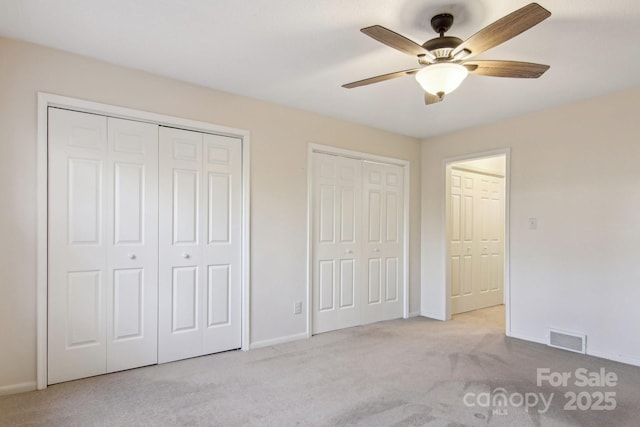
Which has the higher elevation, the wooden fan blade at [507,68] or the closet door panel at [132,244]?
the wooden fan blade at [507,68]

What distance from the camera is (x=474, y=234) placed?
532cm

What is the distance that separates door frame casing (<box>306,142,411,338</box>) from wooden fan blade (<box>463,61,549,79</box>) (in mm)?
2056

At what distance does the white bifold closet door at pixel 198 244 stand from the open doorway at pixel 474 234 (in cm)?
275

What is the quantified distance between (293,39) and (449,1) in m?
0.97

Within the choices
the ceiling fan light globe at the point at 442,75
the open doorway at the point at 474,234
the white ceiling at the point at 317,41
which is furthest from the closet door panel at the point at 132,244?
the open doorway at the point at 474,234

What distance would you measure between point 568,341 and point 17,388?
4.53 metres

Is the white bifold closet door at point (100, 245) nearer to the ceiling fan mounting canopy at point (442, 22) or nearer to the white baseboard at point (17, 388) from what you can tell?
the white baseboard at point (17, 388)

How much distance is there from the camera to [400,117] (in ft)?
13.6

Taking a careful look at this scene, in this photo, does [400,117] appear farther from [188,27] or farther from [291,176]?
[188,27]

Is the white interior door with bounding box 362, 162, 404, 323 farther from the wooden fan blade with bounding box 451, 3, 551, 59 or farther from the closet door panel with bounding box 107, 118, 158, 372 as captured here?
the wooden fan blade with bounding box 451, 3, 551, 59

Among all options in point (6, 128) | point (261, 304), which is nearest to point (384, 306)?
point (261, 304)

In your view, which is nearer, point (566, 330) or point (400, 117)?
point (566, 330)

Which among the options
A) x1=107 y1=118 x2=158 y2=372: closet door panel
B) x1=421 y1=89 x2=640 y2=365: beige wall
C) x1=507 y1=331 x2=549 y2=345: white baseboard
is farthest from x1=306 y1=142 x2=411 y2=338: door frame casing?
x1=107 y1=118 x2=158 y2=372: closet door panel

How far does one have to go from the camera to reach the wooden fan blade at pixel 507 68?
2114mm
